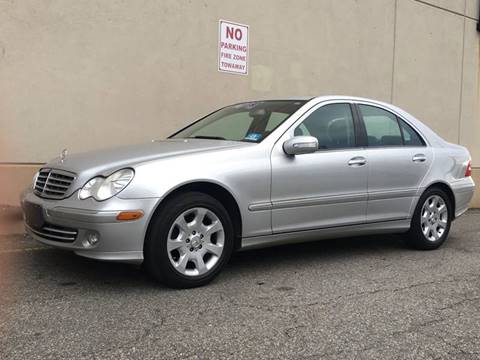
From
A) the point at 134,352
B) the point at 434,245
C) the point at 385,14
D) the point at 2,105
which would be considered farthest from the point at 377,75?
the point at 134,352

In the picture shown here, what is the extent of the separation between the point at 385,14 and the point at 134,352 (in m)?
9.59

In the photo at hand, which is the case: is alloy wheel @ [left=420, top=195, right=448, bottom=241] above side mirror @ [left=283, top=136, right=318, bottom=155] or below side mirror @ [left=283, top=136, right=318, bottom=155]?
below

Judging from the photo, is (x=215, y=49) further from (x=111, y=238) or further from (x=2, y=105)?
(x=111, y=238)

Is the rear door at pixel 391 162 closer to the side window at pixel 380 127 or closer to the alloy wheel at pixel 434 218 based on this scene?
the side window at pixel 380 127

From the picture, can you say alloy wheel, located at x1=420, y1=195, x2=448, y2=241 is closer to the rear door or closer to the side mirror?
the rear door

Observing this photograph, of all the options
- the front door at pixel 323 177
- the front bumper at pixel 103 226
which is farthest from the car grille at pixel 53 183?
the front door at pixel 323 177

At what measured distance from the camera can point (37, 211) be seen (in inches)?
164

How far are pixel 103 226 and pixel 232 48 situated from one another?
5287 mm

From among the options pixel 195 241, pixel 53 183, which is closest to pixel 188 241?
pixel 195 241

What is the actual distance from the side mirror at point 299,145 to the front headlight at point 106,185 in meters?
1.37

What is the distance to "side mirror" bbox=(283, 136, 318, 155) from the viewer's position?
4570 millimetres

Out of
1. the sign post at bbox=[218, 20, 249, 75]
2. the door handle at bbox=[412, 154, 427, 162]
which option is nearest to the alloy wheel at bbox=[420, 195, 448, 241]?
the door handle at bbox=[412, 154, 427, 162]

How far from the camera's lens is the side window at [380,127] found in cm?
543

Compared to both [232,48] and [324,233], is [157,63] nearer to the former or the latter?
[232,48]
